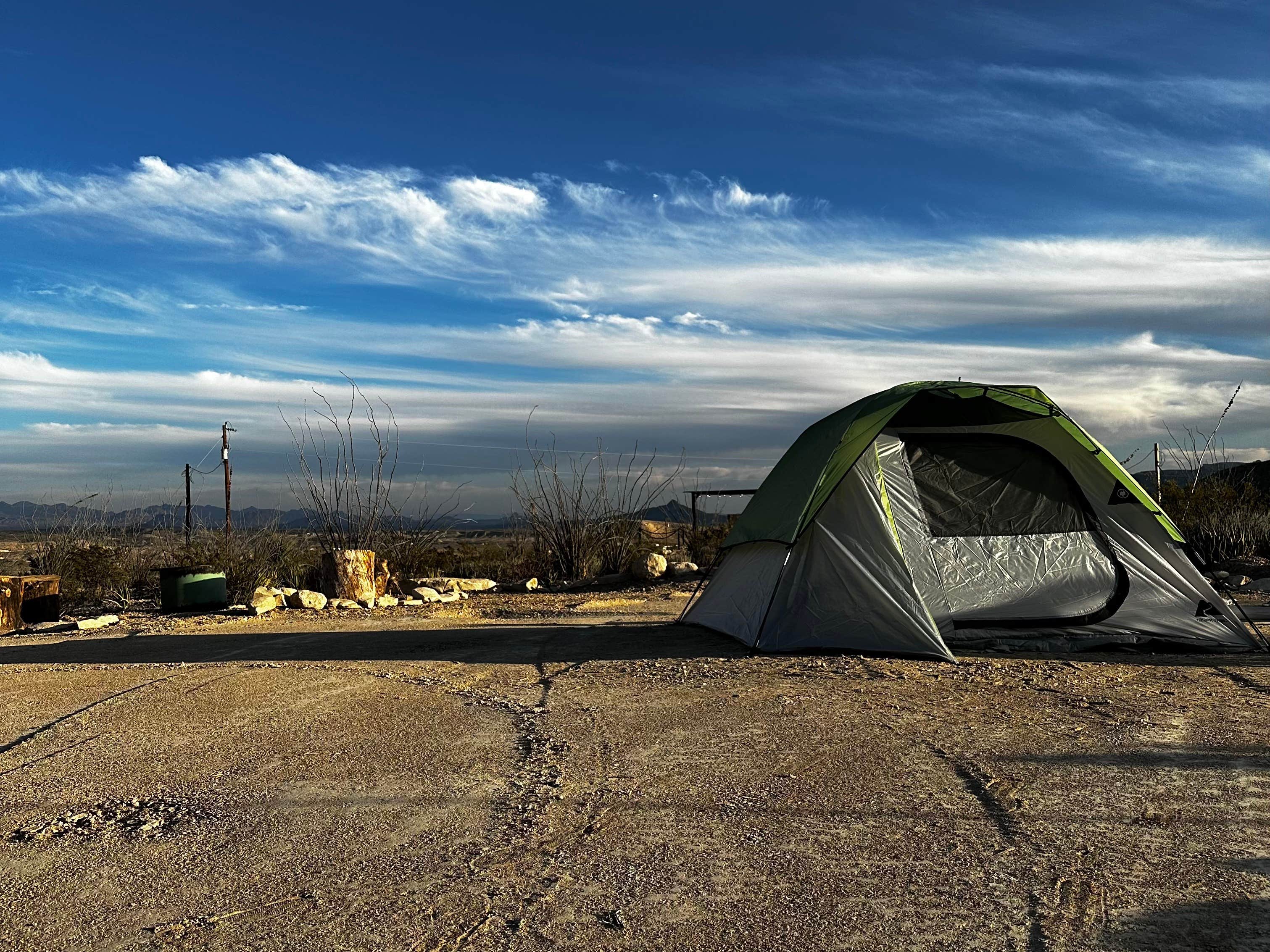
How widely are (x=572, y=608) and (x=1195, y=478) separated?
9842mm

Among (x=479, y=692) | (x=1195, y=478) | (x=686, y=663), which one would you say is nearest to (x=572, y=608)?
(x=686, y=663)

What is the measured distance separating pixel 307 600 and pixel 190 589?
4.74ft

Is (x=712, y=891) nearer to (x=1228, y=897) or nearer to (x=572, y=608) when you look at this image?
(x=1228, y=897)

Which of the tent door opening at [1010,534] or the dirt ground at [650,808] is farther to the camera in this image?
the tent door opening at [1010,534]

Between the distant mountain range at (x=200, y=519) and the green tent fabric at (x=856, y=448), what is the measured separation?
25.6 feet

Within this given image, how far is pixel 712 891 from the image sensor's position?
304 cm

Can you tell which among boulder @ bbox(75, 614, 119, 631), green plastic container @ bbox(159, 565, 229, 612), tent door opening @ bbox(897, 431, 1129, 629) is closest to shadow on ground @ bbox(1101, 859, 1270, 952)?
tent door opening @ bbox(897, 431, 1129, 629)

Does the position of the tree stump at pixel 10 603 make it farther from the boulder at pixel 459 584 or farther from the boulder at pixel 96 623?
the boulder at pixel 459 584

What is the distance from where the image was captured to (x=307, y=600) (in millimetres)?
12281

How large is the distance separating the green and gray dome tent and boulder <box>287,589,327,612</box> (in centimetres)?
610

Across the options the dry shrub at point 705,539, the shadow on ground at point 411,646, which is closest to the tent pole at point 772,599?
the shadow on ground at point 411,646

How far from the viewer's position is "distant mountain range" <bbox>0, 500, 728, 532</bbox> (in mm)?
15477

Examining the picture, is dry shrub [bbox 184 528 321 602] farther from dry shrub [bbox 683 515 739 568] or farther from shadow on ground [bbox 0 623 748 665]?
dry shrub [bbox 683 515 739 568]

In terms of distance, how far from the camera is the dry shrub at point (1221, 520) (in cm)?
1498
